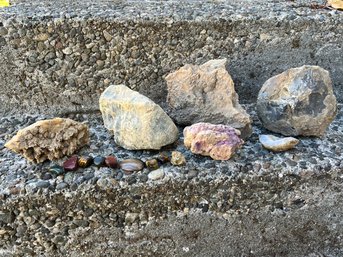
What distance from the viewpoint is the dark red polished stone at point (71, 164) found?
41.5 inches

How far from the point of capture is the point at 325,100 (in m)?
1.15

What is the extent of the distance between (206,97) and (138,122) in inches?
7.6

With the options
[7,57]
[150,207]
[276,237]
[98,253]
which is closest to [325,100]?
[276,237]

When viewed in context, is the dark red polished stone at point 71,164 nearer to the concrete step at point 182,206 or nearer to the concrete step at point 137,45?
the concrete step at point 182,206

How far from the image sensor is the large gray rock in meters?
1.14

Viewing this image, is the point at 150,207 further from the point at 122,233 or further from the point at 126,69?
the point at 126,69

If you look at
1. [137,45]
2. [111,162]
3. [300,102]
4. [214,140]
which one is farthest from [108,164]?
[300,102]

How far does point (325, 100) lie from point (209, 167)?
323 millimetres

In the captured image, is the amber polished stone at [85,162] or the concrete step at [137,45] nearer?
the amber polished stone at [85,162]

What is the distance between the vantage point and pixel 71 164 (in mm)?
1059

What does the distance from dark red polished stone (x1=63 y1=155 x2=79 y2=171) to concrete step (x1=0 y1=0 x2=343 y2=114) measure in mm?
282

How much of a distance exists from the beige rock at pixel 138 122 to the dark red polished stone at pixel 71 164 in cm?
12

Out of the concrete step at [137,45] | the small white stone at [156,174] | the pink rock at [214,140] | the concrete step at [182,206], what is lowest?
the concrete step at [182,206]

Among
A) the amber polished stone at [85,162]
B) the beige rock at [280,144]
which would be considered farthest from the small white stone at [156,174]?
the beige rock at [280,144]
